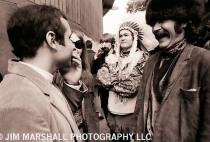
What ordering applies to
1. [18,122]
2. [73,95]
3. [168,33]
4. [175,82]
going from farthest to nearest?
[73,95] < [168,33] < [175,82] < [18,122]

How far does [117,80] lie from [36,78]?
2218 mm

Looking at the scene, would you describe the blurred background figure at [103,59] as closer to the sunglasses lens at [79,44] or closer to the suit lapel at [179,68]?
the sunglasses lens at [79,44]

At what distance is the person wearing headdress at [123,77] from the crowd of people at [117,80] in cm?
1

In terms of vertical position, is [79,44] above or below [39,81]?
above

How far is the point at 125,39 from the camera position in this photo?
13.7 feet

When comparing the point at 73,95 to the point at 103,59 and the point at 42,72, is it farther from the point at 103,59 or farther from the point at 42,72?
the point at 103,59

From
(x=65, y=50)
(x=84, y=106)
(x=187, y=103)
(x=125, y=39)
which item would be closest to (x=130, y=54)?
(x=125, y=39)

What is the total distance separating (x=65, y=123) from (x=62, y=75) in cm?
130

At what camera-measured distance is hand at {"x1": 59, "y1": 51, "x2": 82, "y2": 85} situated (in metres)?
3.10

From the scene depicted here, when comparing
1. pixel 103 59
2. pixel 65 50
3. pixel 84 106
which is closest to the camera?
pixel 65 50

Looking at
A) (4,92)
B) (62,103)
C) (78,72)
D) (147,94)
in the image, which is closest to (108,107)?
(78,72)

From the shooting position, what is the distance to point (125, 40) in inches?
164

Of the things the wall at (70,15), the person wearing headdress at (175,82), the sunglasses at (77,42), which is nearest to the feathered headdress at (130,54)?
the sunglasses at (77,42)

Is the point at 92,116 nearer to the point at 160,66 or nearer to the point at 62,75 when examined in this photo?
the point at 62,75
